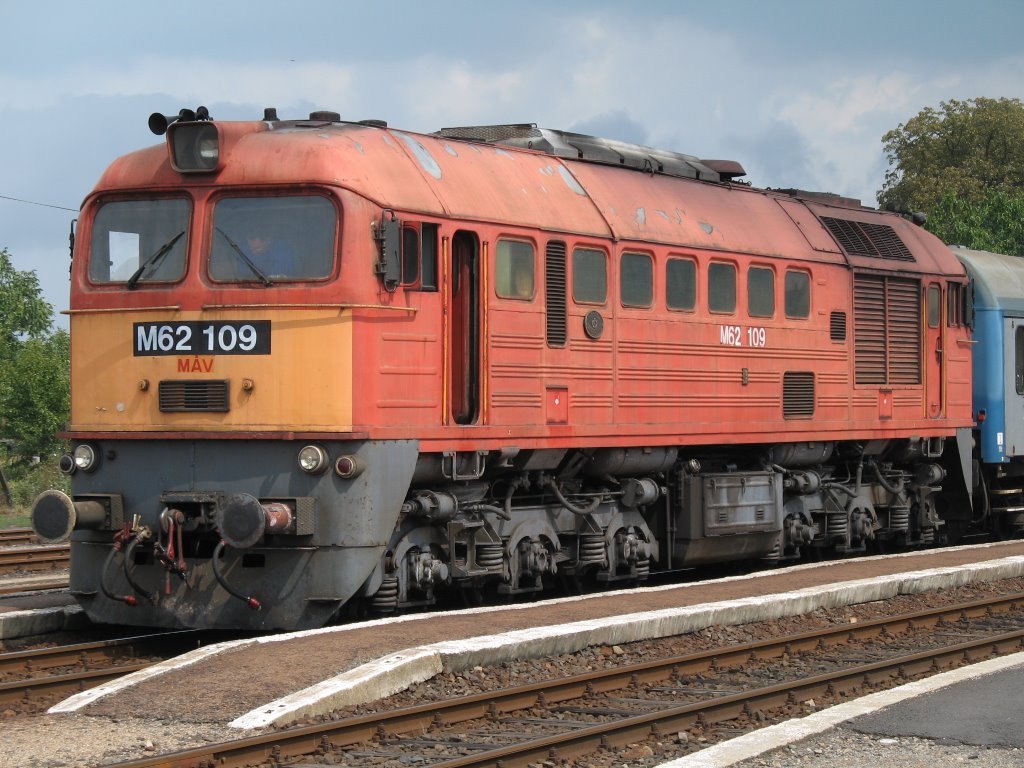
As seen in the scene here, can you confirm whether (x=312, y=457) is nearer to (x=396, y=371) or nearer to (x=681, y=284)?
(x=396, y=371)

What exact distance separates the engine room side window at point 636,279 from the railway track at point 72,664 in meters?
5.15

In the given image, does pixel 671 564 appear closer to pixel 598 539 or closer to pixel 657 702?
pixel 598 539

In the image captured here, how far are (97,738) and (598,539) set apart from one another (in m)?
7.17

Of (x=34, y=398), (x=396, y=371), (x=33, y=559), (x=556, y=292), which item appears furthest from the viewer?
(x=34, y=398)

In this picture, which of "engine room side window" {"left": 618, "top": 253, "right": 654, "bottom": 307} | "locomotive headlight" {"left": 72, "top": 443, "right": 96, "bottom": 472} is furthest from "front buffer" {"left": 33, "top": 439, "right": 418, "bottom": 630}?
"engine room side window" {"left": 618, "top": 253, "right": 654, "bottom": 307}

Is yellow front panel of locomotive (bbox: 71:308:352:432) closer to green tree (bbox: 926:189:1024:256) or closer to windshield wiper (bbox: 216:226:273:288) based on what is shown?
windshield wiper (bbox: 216:226:273:288)

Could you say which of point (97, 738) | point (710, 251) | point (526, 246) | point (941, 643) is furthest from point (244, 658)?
point (710, 251)

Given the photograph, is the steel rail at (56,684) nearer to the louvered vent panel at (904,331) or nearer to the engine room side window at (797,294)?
Result: the engine room side window at (797,294)

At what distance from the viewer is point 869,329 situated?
19.2 m

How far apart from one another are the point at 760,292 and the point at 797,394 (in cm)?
139

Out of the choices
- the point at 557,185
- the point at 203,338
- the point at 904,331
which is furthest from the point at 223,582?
the point at 904,331

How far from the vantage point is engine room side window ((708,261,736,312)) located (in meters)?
16.6

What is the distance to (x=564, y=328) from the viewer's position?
579 inches

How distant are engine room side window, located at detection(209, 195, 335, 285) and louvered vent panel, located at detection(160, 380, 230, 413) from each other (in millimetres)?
873
